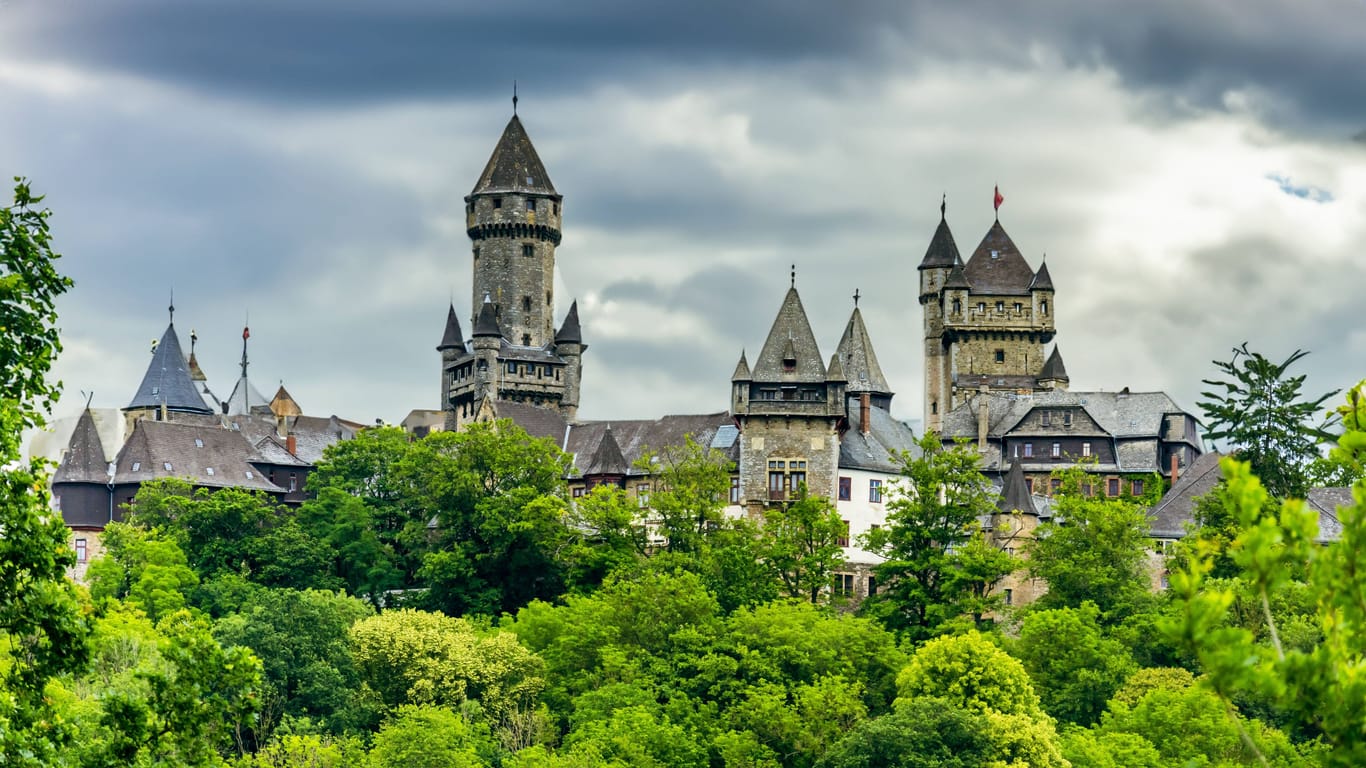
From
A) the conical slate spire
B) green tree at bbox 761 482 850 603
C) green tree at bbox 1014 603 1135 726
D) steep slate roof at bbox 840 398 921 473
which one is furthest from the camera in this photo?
the conical slate spire

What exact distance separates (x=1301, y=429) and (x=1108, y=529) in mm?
8720

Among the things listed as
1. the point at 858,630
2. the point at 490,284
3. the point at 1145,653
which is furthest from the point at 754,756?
the point at 490,284

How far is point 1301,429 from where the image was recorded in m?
80.6

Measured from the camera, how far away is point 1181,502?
288 ft

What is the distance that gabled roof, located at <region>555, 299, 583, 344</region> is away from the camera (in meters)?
111

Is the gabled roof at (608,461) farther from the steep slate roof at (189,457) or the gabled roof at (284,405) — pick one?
the gabled roof at (284,405)

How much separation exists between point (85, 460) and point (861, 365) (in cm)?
3772

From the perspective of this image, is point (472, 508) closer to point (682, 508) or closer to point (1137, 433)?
point (682, 508)

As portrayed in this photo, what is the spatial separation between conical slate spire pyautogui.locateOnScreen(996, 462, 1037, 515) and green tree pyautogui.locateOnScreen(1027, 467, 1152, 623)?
6.32 meters

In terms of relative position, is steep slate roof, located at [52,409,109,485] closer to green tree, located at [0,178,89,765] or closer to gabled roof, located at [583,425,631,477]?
gabled roof, located at [583,425,631,477]

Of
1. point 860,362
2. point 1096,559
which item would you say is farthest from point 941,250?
point 1096,559

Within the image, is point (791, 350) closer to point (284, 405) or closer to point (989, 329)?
point (989, 329)

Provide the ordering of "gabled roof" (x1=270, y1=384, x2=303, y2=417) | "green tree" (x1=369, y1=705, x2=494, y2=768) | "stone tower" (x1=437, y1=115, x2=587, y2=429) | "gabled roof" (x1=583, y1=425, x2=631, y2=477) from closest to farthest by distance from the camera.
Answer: "green tree" (x1=369, y1=705, x2=494, y2=768), "gabled roof" (x1=583, y1=425, x2=631, y2=477), "stone tower" (x1=437, y1=115, x2=587, y2=429), "gabled roof" (x1=270, y1=384, x2=303, y2=417)

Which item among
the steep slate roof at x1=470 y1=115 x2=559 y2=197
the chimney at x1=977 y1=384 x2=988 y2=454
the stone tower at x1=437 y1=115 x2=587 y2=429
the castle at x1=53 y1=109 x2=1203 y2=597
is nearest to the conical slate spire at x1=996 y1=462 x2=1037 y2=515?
the castle at x1=53 y1=109 x2=1203 y2=597
